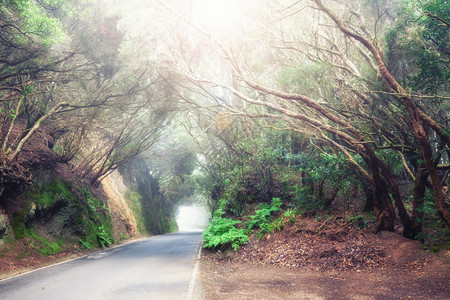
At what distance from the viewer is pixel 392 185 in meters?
8.72

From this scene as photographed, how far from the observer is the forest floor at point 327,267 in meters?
6.27

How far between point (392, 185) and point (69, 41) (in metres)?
12.2

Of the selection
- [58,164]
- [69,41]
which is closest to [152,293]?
[69,41]

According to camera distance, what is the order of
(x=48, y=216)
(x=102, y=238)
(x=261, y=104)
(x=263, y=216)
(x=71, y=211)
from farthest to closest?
(x=102, y=238) < (x=71, y=211) < (x=48, y=216) < (x=263, y=216) < (x=261, y=104)

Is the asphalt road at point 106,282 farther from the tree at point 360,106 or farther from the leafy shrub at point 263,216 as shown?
the tree at point 360,106

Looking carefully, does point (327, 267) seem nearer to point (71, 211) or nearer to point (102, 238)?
point (71, 211)

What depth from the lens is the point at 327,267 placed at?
8547 millimetres

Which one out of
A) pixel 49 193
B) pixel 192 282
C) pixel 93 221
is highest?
pixel 49 193

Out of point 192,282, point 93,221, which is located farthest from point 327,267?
point 93,221

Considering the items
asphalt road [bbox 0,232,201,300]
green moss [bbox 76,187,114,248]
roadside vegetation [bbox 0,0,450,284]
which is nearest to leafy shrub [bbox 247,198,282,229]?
roadside vegetation [bbox 0,0,450,284]

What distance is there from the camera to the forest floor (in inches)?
247

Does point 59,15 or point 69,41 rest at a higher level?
point 59,15

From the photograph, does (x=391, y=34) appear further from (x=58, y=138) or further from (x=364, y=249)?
(x=58, y=138)

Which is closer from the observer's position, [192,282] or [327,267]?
[192,282]
